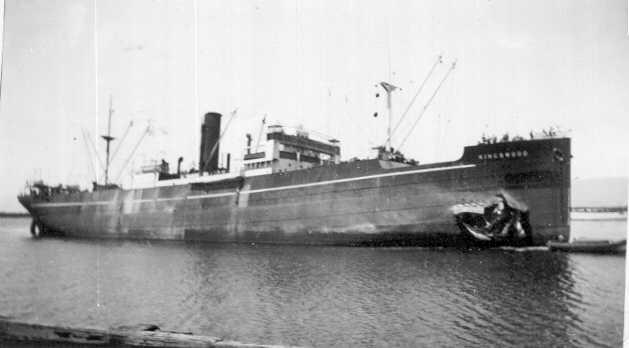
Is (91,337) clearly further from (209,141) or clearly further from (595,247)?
(209,141)

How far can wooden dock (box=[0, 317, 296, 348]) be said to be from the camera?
18.8 ft

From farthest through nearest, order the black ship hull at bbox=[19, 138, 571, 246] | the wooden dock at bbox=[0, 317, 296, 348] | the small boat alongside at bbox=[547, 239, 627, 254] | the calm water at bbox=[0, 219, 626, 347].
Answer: the small boat alongside at bbox=[547, 239, 627, 254], the black ship hull at bbox=[19, 138, 571, 246], the calm water at bbox=[0, 219, 626, 347], the wooden dock at bbox=[0, 317, 296, 348]

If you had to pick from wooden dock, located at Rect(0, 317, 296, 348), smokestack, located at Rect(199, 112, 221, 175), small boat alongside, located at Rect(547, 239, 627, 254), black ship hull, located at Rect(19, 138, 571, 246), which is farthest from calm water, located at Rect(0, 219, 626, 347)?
smokestack, located at Rect(199, 112, 221, 175)

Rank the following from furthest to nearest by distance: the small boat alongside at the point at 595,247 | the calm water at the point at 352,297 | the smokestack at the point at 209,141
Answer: the smokestack at the point at 209,141, the small boat alongside at the point at 595,247, the calm water at the point at 352,297

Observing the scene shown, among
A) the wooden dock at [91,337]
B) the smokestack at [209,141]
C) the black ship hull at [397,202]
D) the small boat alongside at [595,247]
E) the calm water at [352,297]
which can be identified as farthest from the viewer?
the smokestack at [209,141]

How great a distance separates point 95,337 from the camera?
18.9ft

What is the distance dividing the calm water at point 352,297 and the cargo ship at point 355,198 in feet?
4.31

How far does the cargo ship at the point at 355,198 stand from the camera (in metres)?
16.3

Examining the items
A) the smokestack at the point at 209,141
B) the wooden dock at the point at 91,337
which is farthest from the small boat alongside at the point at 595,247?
the smokestack at the point at 209,141

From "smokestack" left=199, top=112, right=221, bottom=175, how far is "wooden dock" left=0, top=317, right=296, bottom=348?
22.7 m

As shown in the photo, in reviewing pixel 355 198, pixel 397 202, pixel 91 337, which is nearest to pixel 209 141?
pixel 355 198

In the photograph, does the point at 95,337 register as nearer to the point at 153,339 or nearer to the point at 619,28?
the point at 153,339

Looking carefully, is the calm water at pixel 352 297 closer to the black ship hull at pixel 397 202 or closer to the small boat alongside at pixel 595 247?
the small boat alongside at pixel 595 247

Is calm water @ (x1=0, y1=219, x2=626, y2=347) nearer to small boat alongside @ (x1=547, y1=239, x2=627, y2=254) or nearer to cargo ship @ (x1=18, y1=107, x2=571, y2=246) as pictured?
small boat alongside @ (x1=547, y1=239, x2=627, y2=254)
